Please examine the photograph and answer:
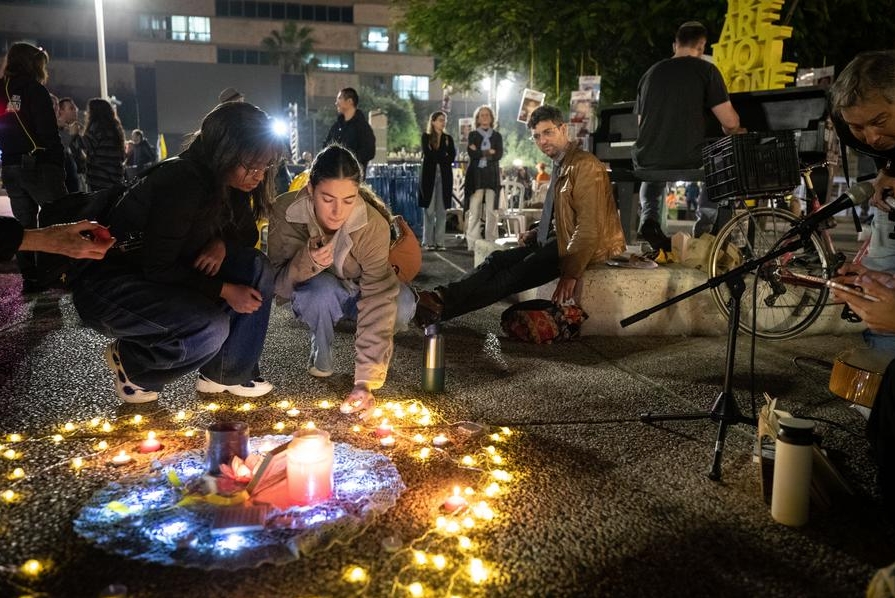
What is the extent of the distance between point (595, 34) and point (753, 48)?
4579 mm

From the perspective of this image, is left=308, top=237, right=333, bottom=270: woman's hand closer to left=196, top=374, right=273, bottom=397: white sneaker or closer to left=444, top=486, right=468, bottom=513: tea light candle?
left=196, top=374, right=273, bottom=397: white sneaker

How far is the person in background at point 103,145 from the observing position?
24.0 feet

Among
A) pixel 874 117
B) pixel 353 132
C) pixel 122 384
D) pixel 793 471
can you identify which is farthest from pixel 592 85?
pixel 793 471

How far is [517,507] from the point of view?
2434 millimetres

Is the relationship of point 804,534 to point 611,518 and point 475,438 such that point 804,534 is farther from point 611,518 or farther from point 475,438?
point 475,438

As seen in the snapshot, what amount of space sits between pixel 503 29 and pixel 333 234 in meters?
9.90

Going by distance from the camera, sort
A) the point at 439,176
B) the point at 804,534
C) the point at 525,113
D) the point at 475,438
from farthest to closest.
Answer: the point at 525,113 → the point at 439,176 → the point at 475,438 → the point at 804,534

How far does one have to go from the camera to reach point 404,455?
2.88 m

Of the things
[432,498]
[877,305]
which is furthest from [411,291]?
[877,305]

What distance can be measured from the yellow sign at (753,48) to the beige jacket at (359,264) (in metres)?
5.18

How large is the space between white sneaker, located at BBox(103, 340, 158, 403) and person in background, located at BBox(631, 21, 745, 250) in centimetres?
408

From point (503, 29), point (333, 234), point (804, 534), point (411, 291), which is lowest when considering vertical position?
point (804, 534)

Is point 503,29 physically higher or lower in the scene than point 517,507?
higher

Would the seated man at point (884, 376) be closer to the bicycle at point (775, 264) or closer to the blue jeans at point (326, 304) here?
the bicycle at point (775, 264)
